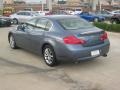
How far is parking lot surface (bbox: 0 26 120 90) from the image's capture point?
626 cm

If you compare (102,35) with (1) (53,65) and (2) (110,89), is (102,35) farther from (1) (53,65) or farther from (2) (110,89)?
(2) (110,89)

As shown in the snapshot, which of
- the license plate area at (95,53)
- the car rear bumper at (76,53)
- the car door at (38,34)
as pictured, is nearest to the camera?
the car rear bumper at (76,53)

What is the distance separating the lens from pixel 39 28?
846 centimetres

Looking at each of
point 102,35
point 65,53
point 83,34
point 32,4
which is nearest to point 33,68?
point 65,53

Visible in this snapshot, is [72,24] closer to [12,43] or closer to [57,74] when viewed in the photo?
[57,74]

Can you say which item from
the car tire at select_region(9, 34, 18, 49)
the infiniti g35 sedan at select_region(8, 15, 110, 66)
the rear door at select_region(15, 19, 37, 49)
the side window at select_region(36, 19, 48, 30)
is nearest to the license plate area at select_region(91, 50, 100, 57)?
the infiniti g35 sedan at select_region(8, 15, 110, 66)

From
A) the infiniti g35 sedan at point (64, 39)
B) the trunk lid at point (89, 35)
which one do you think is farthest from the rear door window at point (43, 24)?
the trunk lid at point (89, 35)

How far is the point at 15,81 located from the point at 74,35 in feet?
6.53

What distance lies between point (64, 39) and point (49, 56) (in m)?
0.89

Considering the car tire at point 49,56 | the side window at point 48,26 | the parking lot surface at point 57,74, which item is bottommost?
the parking lot surface at point 57,74

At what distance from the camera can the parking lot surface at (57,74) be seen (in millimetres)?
6258

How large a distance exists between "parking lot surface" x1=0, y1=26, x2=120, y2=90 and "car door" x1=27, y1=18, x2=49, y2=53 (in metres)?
0.48

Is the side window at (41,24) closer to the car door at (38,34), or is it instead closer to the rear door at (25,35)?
the car door at (38,34)

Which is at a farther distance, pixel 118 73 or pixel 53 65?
pixel 53 65
